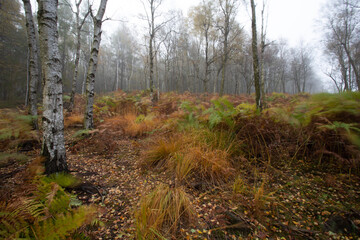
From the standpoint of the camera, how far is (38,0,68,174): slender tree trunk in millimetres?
1946

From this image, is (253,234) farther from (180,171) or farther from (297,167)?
(297,167)

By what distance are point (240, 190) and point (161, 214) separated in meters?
1.03

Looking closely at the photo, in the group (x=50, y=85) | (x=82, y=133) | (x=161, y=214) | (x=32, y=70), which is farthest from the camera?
(x=82, y=133)

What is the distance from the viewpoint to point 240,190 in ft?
5.99

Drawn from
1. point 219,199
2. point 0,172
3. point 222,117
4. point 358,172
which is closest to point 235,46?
point 222,117

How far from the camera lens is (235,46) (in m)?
12.6

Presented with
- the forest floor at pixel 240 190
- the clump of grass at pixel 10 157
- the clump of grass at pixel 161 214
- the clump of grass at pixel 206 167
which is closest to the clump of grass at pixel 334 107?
the forest floor at pixel 240 190

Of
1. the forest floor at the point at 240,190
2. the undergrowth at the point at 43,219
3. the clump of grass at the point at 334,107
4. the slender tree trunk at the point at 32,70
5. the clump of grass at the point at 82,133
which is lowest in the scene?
the forest floor at the point at 240,190

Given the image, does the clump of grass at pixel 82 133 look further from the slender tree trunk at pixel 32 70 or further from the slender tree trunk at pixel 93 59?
the slender tree trunk at pixel 32 70

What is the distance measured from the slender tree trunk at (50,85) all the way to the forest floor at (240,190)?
46 cm

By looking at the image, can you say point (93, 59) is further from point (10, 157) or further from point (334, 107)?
point (334, 107)

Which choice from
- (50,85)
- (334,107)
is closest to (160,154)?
(50,85)

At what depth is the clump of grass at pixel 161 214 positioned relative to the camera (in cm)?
129

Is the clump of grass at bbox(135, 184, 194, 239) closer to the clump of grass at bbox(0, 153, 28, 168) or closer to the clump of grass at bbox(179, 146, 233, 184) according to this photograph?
the clump of grass at bbox(179, 146, 233, 184)
